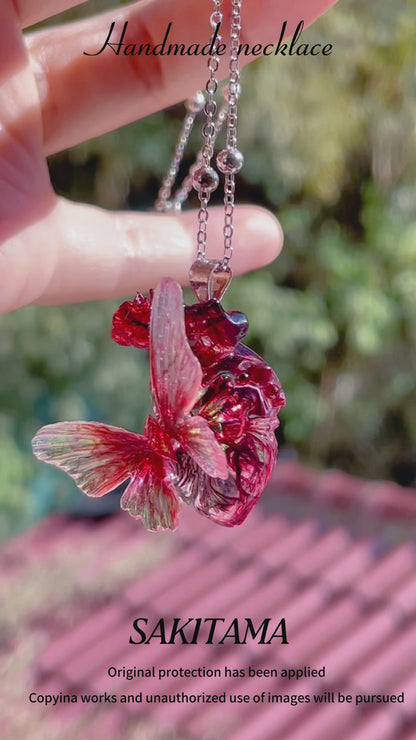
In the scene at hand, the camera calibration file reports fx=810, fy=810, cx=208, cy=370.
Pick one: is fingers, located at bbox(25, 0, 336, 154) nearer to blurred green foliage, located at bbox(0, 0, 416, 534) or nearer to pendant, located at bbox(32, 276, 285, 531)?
pendant, located at bbox(32, 276, 285, 531)

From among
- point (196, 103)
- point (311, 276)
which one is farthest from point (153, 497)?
point (311, 276)

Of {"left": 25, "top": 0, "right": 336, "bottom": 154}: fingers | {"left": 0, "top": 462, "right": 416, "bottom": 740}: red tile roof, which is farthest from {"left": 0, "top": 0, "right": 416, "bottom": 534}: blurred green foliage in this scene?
{"left": 25, "top": 0, "right": 336, "bottom": 154}: fingers

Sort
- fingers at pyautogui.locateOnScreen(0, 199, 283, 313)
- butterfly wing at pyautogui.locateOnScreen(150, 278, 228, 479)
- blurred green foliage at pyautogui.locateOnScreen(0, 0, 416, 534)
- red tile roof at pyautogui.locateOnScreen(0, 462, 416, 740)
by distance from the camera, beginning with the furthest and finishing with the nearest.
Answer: blurred green foliage at pyautogui.locateOnScreen(0, 0, 416, 534) → red tile roof at pyautogui.locateOnScreen(0, 462, 416, 740) → fingers at pyautogui.locateOnScreen(0, 199, 283, 313) → butterfly wing at pyautogui.locateOnScreen(150, 278, 228, 479)

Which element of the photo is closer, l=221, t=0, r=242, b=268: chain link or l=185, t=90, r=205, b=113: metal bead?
l=221, t=0, r=242, b=268: chain link

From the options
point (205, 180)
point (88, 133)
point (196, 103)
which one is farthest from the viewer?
point (196, 103)

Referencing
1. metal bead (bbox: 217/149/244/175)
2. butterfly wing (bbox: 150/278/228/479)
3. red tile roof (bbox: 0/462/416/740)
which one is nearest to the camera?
butterfly wing (bbox: 150/278/228/479)

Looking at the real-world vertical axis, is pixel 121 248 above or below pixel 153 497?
above

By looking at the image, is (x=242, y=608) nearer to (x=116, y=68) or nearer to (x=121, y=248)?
(x=121, y=248)

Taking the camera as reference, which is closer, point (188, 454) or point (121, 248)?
point (188, 454)
